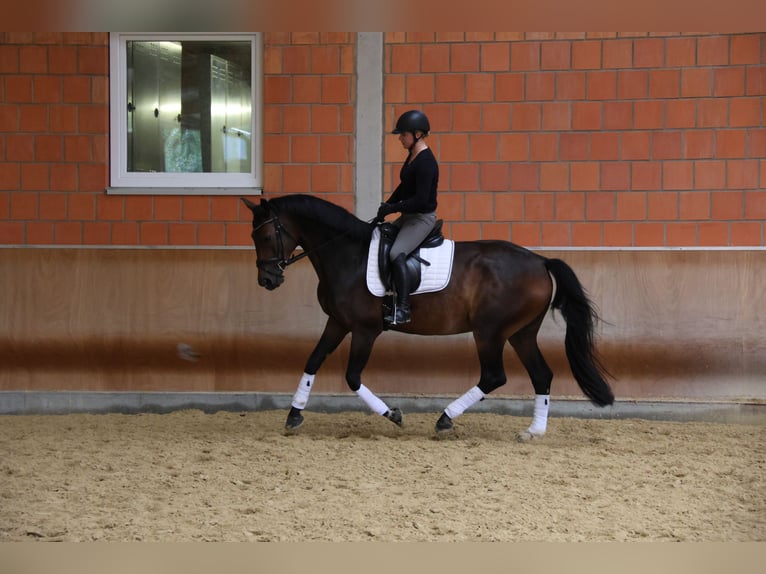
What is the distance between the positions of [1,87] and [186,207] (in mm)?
1733

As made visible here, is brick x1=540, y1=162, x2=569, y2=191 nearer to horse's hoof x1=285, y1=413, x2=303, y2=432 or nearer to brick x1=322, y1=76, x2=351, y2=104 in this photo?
brick x1=322, y1=76, x2=351, y2=104

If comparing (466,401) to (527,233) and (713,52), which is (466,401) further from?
(713,52)

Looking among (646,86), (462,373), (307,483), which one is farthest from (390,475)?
(646,86)

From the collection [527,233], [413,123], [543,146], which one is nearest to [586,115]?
[543,146]

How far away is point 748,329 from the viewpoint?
6.03 meters

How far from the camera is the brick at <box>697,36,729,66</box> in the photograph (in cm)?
596

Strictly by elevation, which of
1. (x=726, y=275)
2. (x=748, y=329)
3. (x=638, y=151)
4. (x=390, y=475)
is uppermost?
(x=638, y=151)

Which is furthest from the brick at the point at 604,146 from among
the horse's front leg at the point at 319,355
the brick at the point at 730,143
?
the horse's front leg at the point at 319,355

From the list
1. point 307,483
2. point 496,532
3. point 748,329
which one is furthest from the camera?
point 748,329

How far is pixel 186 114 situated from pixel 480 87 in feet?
7.84

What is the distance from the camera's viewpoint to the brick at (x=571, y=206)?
6.17 m

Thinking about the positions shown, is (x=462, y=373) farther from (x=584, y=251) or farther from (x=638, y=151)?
(x=638, y=151)
